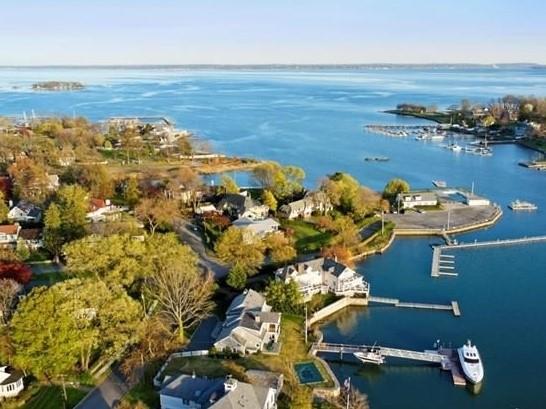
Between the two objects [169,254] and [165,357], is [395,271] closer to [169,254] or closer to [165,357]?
[169,254]

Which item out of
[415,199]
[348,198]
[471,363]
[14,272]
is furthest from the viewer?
[415,199]

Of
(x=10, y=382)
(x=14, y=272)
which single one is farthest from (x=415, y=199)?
(x=10, y=382)

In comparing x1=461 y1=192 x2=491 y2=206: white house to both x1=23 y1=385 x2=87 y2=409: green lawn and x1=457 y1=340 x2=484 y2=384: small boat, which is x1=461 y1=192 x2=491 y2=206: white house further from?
x1=23 y1=385 x2=87 y2=409: green lawn

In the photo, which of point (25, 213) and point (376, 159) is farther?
point (376, 159)

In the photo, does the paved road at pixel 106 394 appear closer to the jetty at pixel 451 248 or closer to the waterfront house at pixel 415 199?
the jetty at pixel 451 248

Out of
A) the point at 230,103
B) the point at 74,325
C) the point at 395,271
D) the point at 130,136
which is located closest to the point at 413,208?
the point at 395,271

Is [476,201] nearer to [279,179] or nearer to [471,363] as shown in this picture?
[279,179]

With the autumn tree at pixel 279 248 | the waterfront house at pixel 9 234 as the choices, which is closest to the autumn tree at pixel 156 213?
the autumn tree at pixel 279 248

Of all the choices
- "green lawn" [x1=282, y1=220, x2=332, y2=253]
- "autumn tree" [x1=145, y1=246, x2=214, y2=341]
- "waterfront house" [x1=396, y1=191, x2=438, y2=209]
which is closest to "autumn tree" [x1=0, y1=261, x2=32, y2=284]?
"autumn tree" [x1=145, y1=246, x2=214, y2=341]
